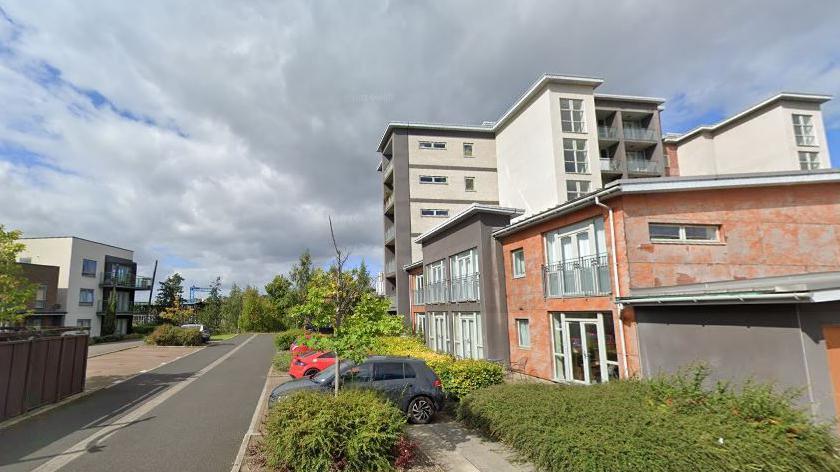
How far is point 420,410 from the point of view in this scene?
10469mm

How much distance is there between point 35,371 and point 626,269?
50.7 feet

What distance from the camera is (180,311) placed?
178 ft

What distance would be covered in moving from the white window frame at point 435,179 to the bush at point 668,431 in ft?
98.7

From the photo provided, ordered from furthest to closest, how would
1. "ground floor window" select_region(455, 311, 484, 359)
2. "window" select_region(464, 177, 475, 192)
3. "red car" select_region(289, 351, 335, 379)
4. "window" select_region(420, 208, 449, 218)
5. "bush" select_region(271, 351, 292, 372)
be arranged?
"window" select_region(464, 177, 475, 192) < "window" select_region(420, 208, 449, 218) < "bush" select_region(271, 351, 292, 372) < "ground floor window" select_region(455, 311, 484, 359) < "red car" select_region(289, 351, 335, 379)

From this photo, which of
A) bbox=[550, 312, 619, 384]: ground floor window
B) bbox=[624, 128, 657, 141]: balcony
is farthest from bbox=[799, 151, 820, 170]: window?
bbox=[550, 312, 619, 384]: ground floor window

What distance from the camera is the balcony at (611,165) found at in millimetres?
32562

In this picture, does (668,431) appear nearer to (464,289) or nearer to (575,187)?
(464,289)

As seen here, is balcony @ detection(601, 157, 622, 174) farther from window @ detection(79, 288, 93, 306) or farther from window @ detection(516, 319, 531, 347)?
window @ detection(79, 288, 93, 306)

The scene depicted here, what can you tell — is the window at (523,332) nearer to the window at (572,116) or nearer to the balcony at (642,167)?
the window at (572,116)

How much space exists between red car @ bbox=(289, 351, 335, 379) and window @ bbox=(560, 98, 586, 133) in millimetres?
22891

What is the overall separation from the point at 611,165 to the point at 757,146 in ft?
43.2

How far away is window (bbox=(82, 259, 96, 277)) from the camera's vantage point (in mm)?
47219

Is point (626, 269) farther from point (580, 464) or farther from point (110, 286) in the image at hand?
point (110, 286)

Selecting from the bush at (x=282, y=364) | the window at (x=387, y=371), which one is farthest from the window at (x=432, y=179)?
the window at (x=387, y=371)
